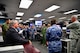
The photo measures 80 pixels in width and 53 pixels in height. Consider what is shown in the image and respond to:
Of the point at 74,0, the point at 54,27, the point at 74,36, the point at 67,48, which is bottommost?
the point at 67,48

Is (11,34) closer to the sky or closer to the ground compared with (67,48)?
closer to the sky

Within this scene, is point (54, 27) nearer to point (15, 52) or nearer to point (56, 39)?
point (56, 39)

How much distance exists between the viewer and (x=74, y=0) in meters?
7.43

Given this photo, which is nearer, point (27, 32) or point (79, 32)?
point (79, 32)

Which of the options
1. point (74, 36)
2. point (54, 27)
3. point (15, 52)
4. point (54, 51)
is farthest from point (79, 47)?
point (15, 52)

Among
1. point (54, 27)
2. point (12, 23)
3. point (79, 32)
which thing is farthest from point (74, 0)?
point (12, 23)

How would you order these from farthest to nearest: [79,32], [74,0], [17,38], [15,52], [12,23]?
[74,0], [79,32], [12,23], [17,38], [15,52]

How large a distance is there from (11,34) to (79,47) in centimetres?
259

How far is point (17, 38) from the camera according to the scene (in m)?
3.06

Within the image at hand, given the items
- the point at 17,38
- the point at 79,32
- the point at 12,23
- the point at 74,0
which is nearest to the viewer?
the point at 17,38

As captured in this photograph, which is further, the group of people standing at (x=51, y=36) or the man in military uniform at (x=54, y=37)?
the man in military uniform at (x=54, y=37)

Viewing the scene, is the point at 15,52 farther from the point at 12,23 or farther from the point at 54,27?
the point at 54,27

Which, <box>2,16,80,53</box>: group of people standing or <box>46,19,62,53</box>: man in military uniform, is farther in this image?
<box>46,19,62,53</box>: man in military uniform

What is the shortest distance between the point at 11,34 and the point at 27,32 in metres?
7.70
